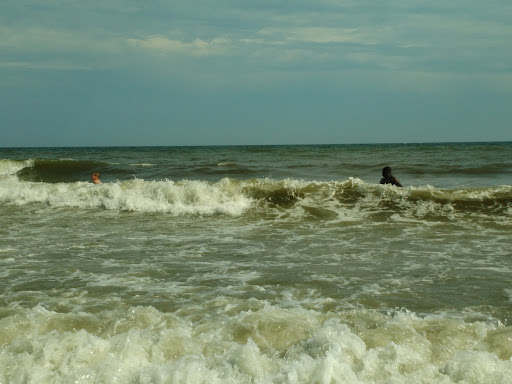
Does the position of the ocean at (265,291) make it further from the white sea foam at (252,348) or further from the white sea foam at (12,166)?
the white sea foam at (12,166)

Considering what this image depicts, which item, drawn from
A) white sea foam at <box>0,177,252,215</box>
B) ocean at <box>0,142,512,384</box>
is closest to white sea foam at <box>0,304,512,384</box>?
ocean at <box>0,142,512,384</box>

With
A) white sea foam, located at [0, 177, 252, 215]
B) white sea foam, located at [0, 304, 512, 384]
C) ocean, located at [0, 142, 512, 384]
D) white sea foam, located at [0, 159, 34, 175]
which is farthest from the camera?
white sea foam, located at [0, 159, 34, 175]

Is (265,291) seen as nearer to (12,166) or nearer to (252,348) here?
(252,348)

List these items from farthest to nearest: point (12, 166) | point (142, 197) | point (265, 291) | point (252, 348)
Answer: point (12, 166) → point (142, 197) → point (265, 291) → point (252, 348)

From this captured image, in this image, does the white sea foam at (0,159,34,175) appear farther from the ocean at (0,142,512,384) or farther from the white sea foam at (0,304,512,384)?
the white sea foam at (0,304,512,384)

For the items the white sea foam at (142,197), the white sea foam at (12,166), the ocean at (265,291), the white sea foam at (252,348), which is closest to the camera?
the white sea foam at (252,348)

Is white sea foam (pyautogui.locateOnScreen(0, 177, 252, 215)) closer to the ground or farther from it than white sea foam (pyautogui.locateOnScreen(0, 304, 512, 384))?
farther from it

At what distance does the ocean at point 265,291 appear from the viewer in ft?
12.8

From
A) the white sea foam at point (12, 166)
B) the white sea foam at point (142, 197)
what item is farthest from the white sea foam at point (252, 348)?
the white sea foam at point (12, 166)

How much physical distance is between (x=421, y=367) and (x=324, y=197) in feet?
29.9

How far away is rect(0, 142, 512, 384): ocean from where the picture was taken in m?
3.91

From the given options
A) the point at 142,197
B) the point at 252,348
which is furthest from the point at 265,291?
the point at 142,197

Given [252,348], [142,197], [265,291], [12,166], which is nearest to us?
[252,348]

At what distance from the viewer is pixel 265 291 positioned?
5746 millimetres
